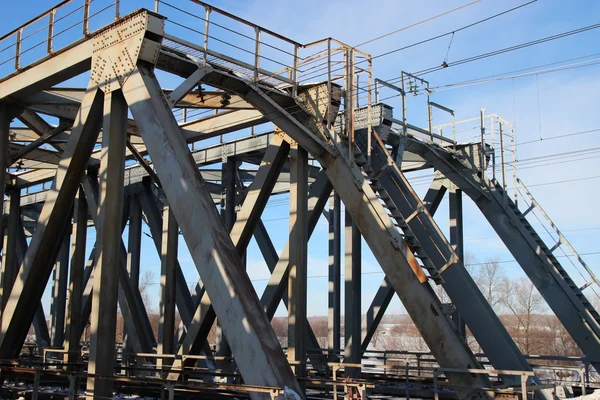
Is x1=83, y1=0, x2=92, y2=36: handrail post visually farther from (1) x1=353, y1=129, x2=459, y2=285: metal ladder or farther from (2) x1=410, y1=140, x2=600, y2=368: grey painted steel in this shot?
(2) x1=410, y1=140, x2=600, y2=368: grey painted steel

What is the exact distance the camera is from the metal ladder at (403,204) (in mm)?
16328

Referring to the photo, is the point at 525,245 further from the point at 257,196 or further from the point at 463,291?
the point at 257,196

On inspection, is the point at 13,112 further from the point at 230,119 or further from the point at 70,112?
the point at 230,119

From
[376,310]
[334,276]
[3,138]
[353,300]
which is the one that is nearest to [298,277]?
[353,300]

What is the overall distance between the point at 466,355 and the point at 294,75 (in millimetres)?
7817

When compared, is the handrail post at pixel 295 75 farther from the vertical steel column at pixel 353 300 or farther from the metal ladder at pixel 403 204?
the vertical steel column at pixel 353 300

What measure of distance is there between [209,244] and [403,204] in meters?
7.68

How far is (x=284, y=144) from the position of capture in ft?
58.3

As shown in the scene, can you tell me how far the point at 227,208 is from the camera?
22.4 m

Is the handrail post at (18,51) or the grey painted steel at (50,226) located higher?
the handrail post at (18,51)

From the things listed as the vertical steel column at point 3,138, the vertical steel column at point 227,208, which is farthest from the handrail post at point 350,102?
the vertical steel column at point 3,138

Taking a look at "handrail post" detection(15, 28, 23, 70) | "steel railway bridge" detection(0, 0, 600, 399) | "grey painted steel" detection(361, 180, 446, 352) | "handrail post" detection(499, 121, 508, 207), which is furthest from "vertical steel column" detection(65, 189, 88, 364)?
"handrail post" detection(499, 121, 508, 207)

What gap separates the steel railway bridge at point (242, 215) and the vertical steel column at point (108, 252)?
0.03 metres

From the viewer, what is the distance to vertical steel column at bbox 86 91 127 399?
13.6 m
